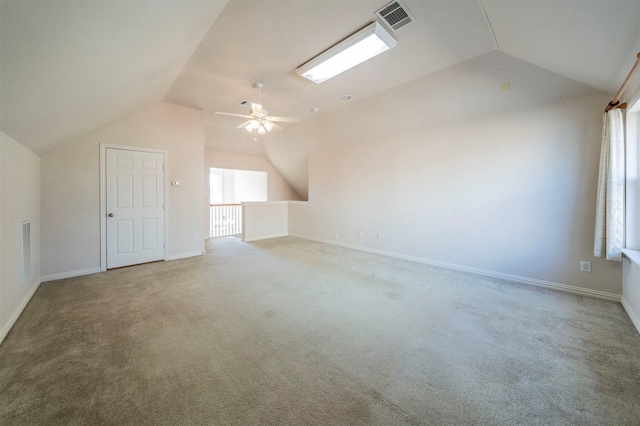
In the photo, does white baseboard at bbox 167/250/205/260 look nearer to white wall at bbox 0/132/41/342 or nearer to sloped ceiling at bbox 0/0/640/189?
white wall at bbox 0/132/41/342

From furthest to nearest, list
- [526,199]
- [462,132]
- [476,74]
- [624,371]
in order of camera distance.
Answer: [462,132] < [526,199] < [476,74] < [624,371]

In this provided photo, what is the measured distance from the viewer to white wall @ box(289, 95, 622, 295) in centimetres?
326

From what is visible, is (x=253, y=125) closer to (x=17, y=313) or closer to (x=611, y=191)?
(x=17, y=313)

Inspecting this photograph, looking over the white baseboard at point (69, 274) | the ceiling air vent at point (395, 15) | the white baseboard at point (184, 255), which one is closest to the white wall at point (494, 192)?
the ceiling air vent at point (395, 15)

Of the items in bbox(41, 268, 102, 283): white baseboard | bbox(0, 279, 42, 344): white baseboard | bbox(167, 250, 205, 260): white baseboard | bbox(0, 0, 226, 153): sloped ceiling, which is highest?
bbox(0, 0, 226, 153): sloped ceiling

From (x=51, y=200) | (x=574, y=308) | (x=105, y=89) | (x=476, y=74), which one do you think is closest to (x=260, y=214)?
(x=51, y=200)

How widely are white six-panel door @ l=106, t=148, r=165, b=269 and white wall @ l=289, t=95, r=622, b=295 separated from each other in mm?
3783

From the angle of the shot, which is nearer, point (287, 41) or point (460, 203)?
point (287, 41)

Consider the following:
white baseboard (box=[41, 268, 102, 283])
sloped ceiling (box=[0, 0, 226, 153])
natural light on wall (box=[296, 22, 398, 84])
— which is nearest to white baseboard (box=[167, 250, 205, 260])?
white baseboard (box=[41, 268, 102, 283])

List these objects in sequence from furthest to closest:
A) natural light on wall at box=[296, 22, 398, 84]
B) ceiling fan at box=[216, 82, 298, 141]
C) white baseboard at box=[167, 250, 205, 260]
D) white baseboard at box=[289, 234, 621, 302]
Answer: white baseboard at box=[167, 250, 205, 260]
ceiling fan at box=[216, 82, 298, 141]
white baseboard at box=[289, 234, 621, 302]
natural light on wall at box=[296, 22, 398, 84]

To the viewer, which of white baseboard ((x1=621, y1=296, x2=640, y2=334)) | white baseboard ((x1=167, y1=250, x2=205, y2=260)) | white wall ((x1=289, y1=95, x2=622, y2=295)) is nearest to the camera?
white baseboard ((x1=621, y1=296, x2=640, y2=334))

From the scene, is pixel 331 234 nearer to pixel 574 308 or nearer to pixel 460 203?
pixel 460 203

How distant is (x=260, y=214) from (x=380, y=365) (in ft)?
19.3

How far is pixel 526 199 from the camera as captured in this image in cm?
365
